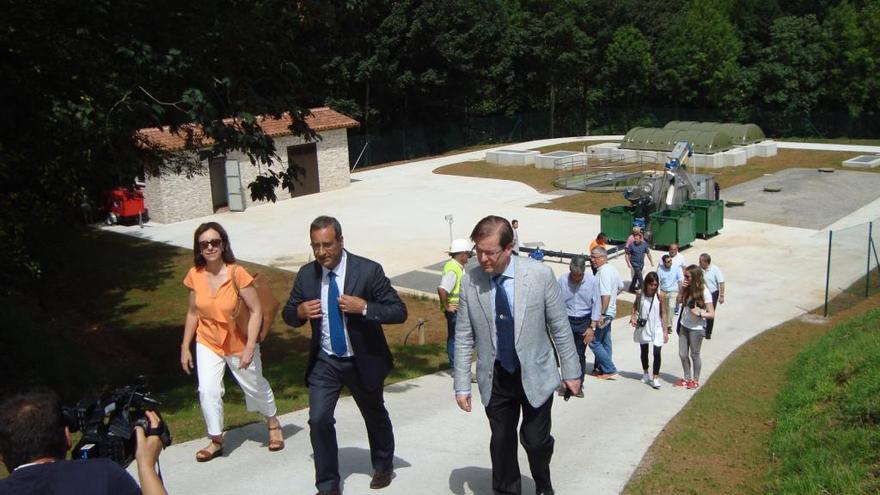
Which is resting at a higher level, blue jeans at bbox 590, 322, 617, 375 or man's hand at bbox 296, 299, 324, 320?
man's hand at bbox 296, 299, 324, 320

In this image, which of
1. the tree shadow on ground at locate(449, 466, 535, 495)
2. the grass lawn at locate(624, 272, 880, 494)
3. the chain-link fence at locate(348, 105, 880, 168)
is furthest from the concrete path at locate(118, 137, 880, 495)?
the chain-link fence at locate(348, 105, 880, 168)

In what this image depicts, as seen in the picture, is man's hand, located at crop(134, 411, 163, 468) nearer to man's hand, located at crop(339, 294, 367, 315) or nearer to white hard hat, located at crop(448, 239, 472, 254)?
man's hand, located at crop(339, 294, 367, 315)

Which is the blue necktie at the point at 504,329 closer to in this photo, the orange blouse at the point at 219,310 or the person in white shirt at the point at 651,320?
the orange blouse at the point at 219,310

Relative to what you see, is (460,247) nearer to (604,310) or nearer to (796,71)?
(604,310)

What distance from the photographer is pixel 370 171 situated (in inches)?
1612

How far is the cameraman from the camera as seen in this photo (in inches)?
127

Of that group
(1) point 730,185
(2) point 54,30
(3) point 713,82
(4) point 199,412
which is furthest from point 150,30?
(3) point 713,82

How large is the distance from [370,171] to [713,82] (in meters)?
22.1

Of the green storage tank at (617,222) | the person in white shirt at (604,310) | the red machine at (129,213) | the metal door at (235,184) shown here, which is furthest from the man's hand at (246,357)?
the metal door at (235,184)

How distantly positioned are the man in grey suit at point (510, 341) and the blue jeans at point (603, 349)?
5.03 m

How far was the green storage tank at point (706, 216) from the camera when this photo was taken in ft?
78.0

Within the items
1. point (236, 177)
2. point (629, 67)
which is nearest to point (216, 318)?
point (236, 177)

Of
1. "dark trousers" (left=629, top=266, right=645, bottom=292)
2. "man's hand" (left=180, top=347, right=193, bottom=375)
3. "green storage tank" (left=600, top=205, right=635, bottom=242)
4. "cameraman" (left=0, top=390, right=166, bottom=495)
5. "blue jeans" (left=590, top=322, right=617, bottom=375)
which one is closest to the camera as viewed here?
"cameraman" (left=0, top=390, right=166, bottom=495)

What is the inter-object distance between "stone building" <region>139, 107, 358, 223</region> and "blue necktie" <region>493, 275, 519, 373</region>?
826 inches
